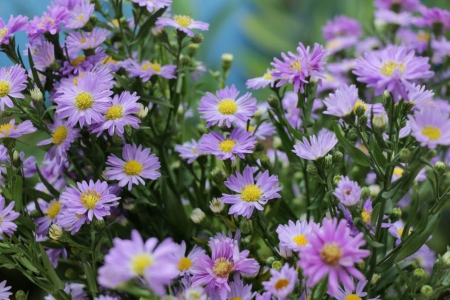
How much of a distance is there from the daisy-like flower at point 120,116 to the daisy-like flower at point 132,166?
0.09 ft

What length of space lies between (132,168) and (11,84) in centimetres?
13

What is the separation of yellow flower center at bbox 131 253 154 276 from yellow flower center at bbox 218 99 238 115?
0.23m

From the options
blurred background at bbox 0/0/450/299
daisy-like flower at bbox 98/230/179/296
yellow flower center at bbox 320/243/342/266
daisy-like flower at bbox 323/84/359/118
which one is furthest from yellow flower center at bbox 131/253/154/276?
blurred background at bbox 0/0/450/299

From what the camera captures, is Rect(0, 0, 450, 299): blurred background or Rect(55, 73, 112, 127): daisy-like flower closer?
Rect(55, 73, 112, 127): daisy-like flower

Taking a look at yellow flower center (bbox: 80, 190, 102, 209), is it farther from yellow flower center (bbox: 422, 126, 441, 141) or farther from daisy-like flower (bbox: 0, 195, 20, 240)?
yellow flower center (bbox: 422, 126, 441, 141)

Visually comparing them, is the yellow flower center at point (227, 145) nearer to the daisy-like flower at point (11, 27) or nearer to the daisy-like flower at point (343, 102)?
the daisy-like flower at point (343, 102)

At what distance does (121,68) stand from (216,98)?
11cm

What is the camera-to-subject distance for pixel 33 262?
43 cm

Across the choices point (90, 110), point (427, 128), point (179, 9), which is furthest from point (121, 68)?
point (179, 9)

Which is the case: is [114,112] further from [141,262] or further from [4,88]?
[141,262]

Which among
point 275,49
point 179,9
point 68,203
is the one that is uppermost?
point 275,49

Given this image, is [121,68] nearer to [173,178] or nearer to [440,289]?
[173,178]

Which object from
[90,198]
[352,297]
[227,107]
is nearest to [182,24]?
[227,107]

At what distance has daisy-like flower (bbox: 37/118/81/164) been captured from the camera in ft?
1.53
